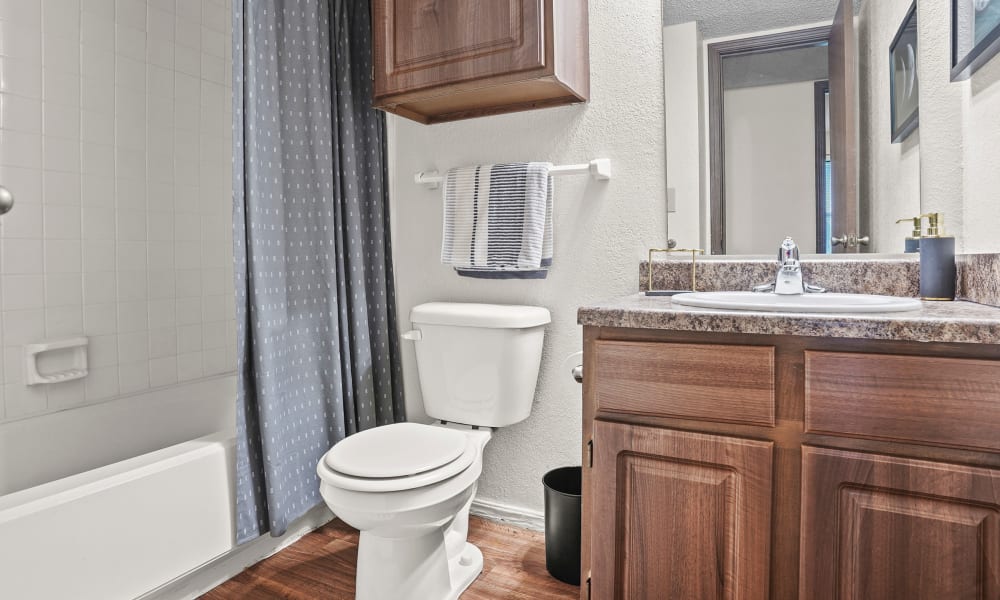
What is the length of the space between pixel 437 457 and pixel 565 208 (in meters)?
0.91

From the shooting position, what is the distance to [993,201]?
46.2 inches

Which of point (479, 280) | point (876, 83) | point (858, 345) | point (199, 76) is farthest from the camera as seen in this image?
point (199, 76)

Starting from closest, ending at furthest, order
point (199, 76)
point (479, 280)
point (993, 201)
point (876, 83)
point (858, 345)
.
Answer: point (858, 345) → point (993, 201) → point (876, 83) → point (479, 280) → point (199, 76)

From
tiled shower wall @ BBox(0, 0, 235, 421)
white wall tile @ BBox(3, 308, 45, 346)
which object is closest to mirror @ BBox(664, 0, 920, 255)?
tiled shower wall @ BBox(0, 0, 235, 421)

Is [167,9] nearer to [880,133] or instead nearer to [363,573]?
[363,573]

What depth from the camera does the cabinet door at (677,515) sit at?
1068mm

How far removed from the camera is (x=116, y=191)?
1.91m

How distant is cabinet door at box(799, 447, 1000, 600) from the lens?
3.00ft

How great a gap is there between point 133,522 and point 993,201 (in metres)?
2.05

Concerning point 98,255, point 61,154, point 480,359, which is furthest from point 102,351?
point 480,359

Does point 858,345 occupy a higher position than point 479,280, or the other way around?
point 479,280

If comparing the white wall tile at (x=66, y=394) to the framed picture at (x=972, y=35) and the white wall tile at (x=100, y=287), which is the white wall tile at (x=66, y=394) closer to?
the white wall tile at (x=100, y=287)

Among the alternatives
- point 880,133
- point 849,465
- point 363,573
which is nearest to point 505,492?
point 363,573

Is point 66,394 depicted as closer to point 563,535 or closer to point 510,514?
point 510,514
